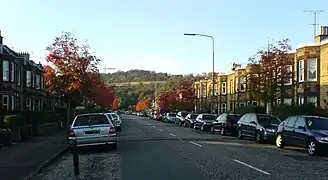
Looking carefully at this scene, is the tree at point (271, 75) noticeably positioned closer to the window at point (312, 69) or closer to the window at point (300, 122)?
the window at point (312, 69)

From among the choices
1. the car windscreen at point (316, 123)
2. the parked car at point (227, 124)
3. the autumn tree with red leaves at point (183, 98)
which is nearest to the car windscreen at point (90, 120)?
the car windscreen at point (316, 123)

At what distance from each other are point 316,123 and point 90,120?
912 cm

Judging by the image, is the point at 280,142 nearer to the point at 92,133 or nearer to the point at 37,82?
the point at 92,133

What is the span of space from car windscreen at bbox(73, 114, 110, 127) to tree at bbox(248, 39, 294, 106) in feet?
65.1

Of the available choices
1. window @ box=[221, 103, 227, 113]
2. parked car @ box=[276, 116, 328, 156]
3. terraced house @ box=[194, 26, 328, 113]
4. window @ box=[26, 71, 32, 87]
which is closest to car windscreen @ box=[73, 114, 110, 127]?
parked car @ box=[276, 116, 328, 156]

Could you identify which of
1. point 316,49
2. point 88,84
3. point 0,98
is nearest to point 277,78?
point 316,49

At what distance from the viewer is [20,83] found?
50750 millimetres

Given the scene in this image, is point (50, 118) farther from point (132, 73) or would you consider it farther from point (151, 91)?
point (132, 73)

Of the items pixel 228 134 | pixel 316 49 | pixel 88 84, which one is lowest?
pixel 228 134

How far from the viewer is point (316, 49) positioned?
4016cm

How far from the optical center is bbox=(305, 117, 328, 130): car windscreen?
21.0 metres

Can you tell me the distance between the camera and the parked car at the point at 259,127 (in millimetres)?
26578

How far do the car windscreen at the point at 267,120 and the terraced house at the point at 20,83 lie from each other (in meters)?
18.5

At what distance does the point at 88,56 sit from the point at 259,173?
3099 cm
